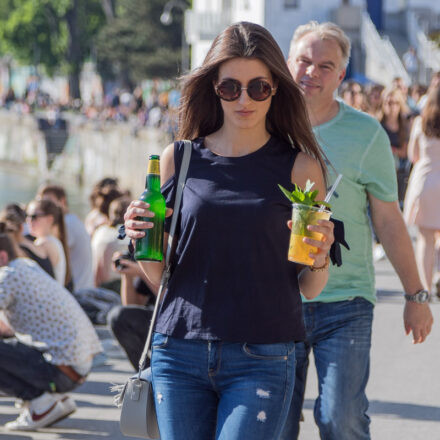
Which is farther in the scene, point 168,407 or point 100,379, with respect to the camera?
point 100,379

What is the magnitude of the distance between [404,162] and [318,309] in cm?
869

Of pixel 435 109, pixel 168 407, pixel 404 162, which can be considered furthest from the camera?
pixel 404 162

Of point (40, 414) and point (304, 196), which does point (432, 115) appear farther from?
point (304, 196)

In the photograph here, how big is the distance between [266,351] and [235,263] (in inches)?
10.5

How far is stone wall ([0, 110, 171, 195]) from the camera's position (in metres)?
46.1

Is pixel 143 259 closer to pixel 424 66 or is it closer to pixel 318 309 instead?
pixel 318 309

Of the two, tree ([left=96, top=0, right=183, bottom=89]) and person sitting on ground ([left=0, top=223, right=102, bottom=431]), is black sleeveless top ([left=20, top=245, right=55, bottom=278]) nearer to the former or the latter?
person sitting on ground ([left=0, top=223, right=102, bottom=431])

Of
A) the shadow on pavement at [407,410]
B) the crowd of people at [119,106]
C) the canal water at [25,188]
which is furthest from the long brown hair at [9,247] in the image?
the canal water at [25,188]

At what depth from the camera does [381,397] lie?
6922 millimetres

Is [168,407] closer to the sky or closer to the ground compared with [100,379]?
closer to the sky

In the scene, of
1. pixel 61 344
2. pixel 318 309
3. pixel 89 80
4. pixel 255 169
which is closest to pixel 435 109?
pixel 61 344

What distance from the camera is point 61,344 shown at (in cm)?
639

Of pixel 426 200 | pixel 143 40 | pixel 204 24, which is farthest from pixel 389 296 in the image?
pixel 143 40

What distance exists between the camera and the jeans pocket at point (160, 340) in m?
3.41
